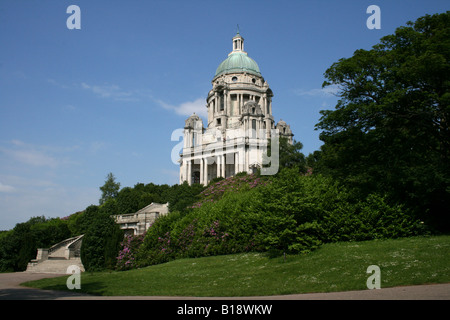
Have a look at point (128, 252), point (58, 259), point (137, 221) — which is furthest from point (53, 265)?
point (137, 221)

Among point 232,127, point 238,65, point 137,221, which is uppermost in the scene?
point 238,65

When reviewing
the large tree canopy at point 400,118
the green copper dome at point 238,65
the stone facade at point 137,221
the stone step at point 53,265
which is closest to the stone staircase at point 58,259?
the stone step at point 53,265

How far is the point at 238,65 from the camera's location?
3703 inches

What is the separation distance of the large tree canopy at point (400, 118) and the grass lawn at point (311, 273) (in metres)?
3.78

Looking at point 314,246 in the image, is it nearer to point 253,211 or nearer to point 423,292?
point 253,211

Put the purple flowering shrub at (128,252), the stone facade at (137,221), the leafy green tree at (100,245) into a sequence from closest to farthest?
the purple flowering shrub at (128,252) → the leafy green tree at (100,245) → the stone facade at (137,221)

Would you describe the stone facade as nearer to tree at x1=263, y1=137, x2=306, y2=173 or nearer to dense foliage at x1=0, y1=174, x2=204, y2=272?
dense foliage at x1=0, y1=174, x2=204, y2=272

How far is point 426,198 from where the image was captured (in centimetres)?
2281

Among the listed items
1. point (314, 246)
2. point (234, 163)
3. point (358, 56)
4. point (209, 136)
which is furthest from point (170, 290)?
point (209, 136)

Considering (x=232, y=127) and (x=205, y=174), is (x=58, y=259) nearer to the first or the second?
(x=205, y=174)

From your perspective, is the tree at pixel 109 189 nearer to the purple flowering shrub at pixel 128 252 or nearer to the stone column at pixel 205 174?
the stone column at pixel 205 174

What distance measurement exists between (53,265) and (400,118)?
3640 centimetres

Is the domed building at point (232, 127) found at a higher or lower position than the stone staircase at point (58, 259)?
higher

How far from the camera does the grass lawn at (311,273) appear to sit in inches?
594
